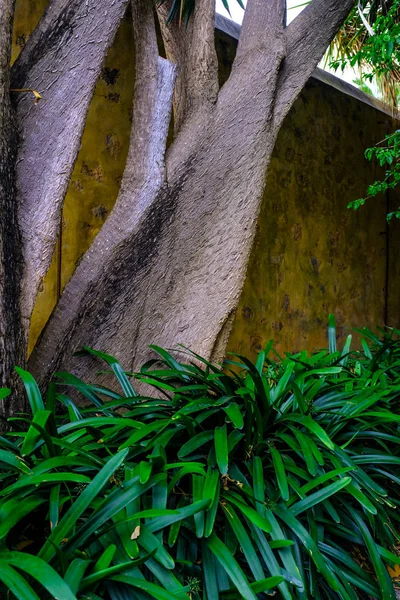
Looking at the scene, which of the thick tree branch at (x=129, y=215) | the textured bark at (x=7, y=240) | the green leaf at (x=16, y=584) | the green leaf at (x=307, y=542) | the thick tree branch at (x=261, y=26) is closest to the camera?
the green leaf at (x=16, y=584)

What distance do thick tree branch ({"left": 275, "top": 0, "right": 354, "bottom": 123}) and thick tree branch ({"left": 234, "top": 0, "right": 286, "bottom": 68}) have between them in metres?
0.09

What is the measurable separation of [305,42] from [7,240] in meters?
1.86

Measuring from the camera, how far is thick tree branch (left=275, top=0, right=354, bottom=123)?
9.60 ft

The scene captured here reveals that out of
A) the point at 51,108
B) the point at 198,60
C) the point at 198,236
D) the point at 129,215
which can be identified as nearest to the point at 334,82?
the point at 198,60

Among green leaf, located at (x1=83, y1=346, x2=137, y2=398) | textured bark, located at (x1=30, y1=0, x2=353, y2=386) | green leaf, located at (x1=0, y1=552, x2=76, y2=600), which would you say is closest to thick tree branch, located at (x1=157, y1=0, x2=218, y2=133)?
textured bark, located at (x1=30, y1=0, x2=353, y2=386)

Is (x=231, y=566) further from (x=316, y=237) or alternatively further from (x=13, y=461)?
(x=316, y=237)

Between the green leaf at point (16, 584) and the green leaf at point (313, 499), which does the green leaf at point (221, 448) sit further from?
the green leaf at point (16, 584)

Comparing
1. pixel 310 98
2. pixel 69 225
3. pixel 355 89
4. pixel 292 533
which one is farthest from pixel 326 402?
pixel 355 89

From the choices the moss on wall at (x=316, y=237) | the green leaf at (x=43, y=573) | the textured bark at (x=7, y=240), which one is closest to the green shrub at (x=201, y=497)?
the green leaf at (x=43, y=573)

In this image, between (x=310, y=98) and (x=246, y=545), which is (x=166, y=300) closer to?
(x=246, y=545)

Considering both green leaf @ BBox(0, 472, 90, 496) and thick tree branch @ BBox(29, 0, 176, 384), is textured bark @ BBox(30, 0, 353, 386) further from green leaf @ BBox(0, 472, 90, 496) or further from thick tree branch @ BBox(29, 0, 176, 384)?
green leaf @ BBox(0, 472, 90, 496)

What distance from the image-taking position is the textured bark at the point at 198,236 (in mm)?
2410

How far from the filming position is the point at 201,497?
59.0 inches

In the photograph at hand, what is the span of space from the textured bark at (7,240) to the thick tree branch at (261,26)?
1.25 meters
